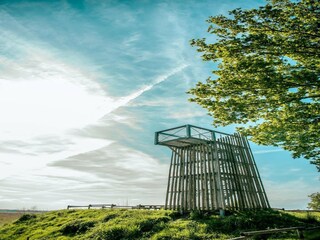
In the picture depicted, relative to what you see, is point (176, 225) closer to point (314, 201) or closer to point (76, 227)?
point (76, 227)

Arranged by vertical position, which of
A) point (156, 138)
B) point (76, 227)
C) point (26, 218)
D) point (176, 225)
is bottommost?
point (76, 227)

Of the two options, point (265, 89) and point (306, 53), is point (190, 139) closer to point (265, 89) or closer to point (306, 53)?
point (265, 89)

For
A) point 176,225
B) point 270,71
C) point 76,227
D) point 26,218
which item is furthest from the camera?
point 26,218

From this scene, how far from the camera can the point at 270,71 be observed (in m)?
10.9

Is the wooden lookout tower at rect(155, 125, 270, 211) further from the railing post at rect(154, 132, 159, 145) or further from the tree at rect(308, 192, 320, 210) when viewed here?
the tree at rect(308, 192, 320, 210)

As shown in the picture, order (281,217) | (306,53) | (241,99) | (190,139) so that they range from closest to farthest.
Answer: (306,53)
(241,99)
(281,217)
(190,139)

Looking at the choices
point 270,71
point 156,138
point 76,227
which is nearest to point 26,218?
point 76,227

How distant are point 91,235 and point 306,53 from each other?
1595 centimetres

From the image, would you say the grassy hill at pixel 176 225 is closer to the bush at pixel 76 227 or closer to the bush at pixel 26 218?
the bush at pixel 76 227

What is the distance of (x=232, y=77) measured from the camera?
39.5 feet

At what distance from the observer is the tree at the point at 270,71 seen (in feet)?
35.1

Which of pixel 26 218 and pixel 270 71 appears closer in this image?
pixel 270 71

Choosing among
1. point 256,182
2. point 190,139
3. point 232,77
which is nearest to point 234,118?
point 232,77

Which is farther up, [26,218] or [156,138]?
[156,138]
